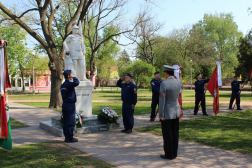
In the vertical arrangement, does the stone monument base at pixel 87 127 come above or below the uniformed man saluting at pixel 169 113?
below

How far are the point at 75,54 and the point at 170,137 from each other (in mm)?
5769

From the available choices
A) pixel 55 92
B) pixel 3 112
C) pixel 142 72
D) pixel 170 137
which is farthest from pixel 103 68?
pixel 170 137

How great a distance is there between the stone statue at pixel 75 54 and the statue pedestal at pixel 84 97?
0.59 metres

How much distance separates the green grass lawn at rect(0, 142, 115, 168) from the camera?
4.55 m

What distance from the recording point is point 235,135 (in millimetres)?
7043

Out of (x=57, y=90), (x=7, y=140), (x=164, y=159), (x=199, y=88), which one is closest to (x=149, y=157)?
(x=164, y=159)

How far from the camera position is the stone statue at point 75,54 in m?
9.18

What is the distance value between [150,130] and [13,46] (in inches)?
1192

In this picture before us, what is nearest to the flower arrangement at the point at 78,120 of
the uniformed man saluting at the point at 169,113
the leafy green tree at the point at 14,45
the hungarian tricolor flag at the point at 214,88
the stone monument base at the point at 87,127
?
the stone monument base at the point at 87,127

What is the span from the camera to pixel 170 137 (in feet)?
16.5

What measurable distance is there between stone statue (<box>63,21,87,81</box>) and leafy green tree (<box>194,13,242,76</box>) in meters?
45.4

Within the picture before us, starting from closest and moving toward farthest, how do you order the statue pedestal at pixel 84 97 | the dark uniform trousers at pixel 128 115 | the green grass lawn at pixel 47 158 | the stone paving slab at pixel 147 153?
the green grass lawn at pixel 47 158, the stone paving slab at pixel 147 153, the dark uniform trousers at pixel 128 115, the statue pedestal at pixel 84 97

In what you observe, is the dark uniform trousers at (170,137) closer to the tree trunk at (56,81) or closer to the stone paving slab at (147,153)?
the stone paving slab at (147,153)

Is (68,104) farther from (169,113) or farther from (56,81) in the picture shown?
(56,81)
